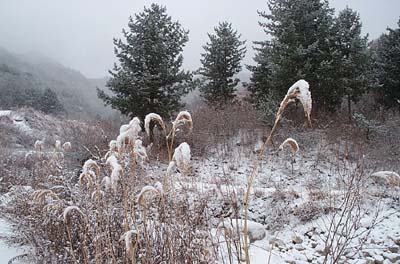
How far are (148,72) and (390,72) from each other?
10507 millimetres

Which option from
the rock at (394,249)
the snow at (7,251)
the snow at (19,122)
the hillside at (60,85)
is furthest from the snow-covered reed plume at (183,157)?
the hillside at (60,85)

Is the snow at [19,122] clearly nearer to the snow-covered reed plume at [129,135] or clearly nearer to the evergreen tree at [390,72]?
the snow-covered reed plume at [129,135]

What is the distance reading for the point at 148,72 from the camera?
9.98 m

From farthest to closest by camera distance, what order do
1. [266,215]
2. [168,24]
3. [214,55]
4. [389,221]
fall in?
[214,55], [168,24], [266,215], [389,221]

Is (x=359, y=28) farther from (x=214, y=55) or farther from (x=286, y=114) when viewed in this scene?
(x=214, y=55)

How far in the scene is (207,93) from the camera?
52.8 feet

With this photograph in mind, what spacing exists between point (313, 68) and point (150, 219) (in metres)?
10.5

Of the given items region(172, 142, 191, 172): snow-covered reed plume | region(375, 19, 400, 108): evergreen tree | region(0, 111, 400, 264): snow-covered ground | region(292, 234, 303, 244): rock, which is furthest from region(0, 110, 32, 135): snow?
region(375, 19, 400, 108): evergreen tree

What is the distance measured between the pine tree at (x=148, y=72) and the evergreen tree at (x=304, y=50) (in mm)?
3667

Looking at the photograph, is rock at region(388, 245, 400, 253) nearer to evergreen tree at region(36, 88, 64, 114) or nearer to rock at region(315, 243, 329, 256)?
rock at region(315, 243, 329, 256)

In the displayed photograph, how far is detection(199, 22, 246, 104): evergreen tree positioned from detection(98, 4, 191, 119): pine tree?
Result: 517 centimetres

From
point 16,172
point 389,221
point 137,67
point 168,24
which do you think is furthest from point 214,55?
point 389,221

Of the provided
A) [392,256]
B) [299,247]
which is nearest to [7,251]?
[299,247]

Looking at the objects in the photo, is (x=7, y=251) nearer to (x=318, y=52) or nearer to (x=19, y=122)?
(x=318, y=52)
